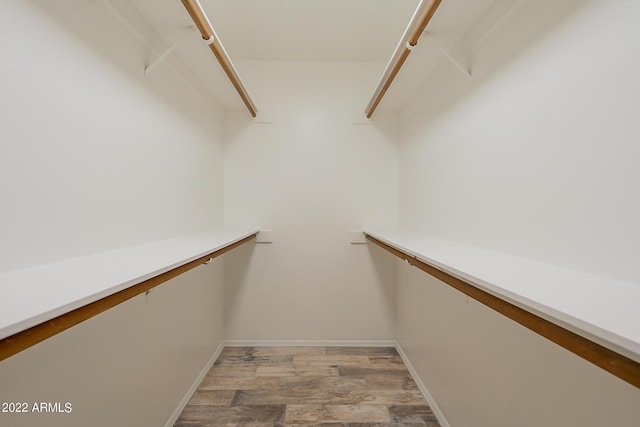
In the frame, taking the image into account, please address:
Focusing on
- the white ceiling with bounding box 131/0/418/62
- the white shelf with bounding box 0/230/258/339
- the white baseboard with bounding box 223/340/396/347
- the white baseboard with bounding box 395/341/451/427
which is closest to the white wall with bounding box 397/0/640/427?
the white baseboard with bounding box 395/341/451/427

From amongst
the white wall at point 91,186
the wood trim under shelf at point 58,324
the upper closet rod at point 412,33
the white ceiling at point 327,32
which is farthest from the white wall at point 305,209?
the wood trim under shelf at point 58,324

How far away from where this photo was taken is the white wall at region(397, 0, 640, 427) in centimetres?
61

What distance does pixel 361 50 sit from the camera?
6.79ft

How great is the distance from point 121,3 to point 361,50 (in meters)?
1.60

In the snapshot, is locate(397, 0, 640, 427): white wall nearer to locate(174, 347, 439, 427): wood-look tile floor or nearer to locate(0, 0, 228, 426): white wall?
locate(174, 347, 439, 427): wood-look tile floor

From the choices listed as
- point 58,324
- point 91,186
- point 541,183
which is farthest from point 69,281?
point 541,183

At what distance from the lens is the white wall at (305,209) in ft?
7.33

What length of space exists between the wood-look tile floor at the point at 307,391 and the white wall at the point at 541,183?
34 centimetres

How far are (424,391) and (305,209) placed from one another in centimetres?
153

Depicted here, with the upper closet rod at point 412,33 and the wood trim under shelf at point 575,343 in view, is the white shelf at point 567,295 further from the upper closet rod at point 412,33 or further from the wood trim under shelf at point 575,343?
the upper closet rod at point 412,33

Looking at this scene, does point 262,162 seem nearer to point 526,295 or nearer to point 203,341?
point 203,341

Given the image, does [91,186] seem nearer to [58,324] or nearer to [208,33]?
[58,324]

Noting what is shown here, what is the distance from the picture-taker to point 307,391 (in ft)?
5.46

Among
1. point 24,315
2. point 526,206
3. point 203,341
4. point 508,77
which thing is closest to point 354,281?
point 203,341
